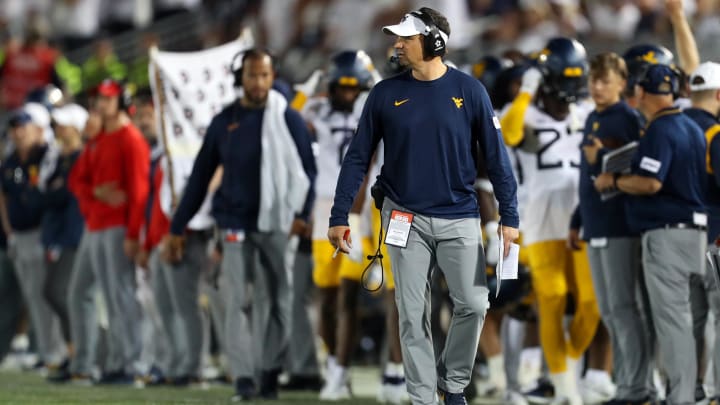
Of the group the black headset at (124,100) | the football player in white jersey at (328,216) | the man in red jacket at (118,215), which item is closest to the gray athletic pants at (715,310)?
the football player in white jersey at (328,216)

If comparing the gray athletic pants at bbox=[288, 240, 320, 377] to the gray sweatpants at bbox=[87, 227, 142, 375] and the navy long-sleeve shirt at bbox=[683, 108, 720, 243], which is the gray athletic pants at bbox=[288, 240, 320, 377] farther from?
the navy long-sleeve shirt at bbox=[683, 108, 720, 243]

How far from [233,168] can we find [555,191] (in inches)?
95.6

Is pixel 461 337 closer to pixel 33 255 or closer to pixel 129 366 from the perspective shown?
pixel 129 366

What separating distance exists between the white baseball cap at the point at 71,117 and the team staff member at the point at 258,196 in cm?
457

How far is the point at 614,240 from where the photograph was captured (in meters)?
11.8

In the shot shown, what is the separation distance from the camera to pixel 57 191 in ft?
55.5

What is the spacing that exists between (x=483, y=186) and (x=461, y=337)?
331 cm

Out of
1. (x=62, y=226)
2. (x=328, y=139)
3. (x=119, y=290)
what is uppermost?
(x=328, y=139)

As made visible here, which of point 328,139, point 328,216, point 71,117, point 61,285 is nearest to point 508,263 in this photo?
point 328,216

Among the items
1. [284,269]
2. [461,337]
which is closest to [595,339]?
[284,269]

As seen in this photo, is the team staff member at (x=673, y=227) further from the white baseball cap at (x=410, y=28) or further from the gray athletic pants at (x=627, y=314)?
the white baseball cap at (x=410, y=28)

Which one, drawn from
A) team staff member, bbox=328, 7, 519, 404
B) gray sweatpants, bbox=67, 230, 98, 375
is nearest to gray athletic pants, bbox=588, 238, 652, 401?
team staff member, bbox=328, 7, 519, 404

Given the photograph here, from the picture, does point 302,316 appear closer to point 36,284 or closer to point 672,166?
point 672,166

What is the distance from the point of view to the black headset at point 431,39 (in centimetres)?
971
